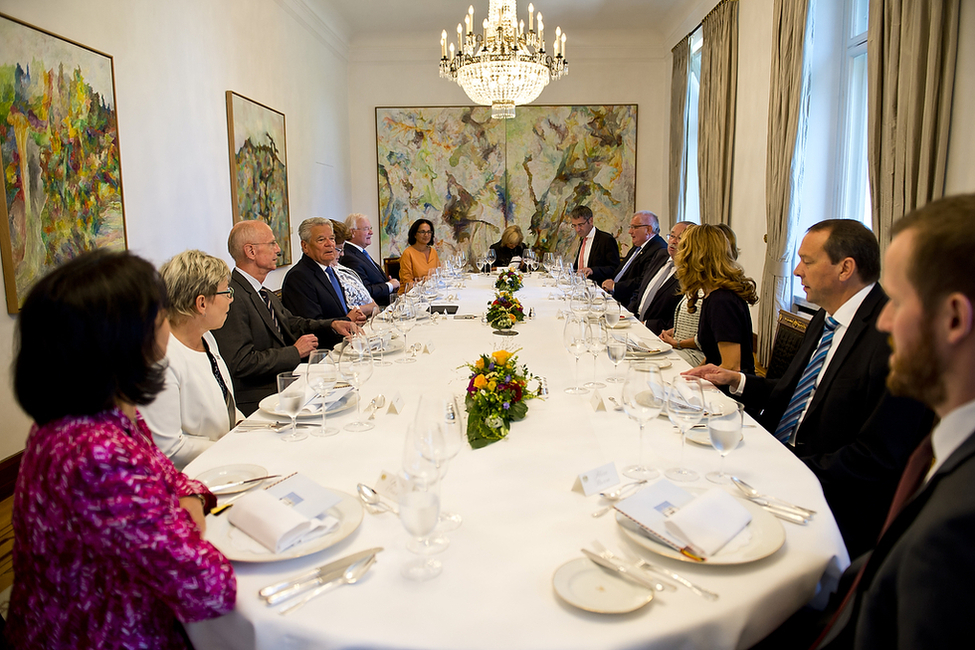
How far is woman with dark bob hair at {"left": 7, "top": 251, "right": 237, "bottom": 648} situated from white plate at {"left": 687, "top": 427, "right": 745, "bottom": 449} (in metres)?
1.33

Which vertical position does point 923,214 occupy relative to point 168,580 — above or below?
above

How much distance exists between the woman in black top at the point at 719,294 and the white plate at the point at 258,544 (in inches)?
88.3

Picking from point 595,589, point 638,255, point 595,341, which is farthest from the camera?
point 638,255

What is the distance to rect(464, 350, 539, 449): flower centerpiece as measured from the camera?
2.01 m

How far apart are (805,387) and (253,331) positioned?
8.80 ft

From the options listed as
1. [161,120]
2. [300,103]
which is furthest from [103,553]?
[300,103]

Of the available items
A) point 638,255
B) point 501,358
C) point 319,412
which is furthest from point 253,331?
point 638,255

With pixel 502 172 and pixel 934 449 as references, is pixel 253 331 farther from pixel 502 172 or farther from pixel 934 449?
pixel 502 172

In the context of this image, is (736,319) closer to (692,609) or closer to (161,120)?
(692,609)

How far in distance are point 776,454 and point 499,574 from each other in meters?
1.01

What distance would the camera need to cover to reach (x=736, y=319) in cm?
321

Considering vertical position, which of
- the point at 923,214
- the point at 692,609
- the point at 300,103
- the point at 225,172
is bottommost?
the point at 692,609

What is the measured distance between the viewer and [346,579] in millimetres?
1267

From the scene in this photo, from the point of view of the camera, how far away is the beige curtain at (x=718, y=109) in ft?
24.7
